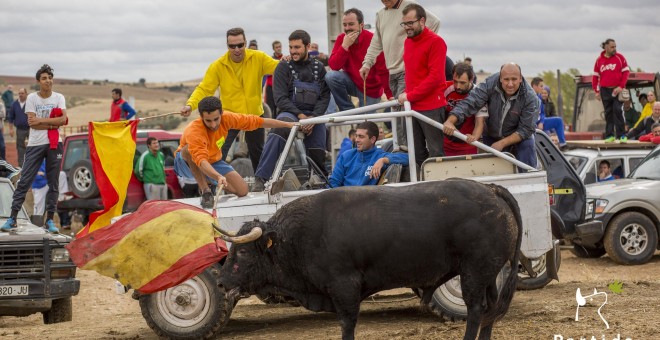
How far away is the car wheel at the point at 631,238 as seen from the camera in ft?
55.6

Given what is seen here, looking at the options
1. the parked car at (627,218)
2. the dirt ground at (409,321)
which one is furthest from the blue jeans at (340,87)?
the parked car at (627,218)

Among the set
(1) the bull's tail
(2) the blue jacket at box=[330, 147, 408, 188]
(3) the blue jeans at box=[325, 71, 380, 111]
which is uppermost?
(3) the blue jeans at box=[325, 71, 380, 111]

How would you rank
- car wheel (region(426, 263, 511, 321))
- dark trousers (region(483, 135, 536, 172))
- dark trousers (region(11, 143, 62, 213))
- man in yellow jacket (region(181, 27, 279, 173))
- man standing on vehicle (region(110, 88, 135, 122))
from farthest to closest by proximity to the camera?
man standing on vehicle (region(110, 88, 135, 122)) → dark trousers (region(11, 143, 62, 213)) → man in yellow jacket (region(181, 27, 279, 173)) → dark trousers (region(483, 135, 536, 172)) → car wheel (region(426, 263, 511, 321))

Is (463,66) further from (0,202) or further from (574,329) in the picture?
(0,202)

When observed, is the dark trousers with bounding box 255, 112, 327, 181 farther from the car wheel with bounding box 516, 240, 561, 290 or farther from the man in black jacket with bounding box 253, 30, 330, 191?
the car wheel with bounding box 516, 240, 561, 290

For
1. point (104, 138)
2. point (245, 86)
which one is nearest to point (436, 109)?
point (245, 86)

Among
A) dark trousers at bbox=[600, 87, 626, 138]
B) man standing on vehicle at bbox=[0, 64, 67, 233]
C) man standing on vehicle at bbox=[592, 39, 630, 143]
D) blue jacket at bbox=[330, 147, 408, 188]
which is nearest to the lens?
blue jacket at bbox=[330, 147, 408, 188]

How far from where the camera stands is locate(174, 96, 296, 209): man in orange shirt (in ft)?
36.3

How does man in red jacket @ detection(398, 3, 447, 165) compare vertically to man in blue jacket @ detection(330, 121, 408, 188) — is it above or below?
above

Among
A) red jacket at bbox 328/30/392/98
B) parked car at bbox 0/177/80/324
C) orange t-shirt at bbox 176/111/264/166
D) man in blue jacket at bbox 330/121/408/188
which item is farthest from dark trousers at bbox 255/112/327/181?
parked car at bbox 0/177/80/324

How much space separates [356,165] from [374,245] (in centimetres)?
263

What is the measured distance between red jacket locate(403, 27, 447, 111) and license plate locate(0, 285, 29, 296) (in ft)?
15.7

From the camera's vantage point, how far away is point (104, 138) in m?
11.8

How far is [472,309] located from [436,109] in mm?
3047
